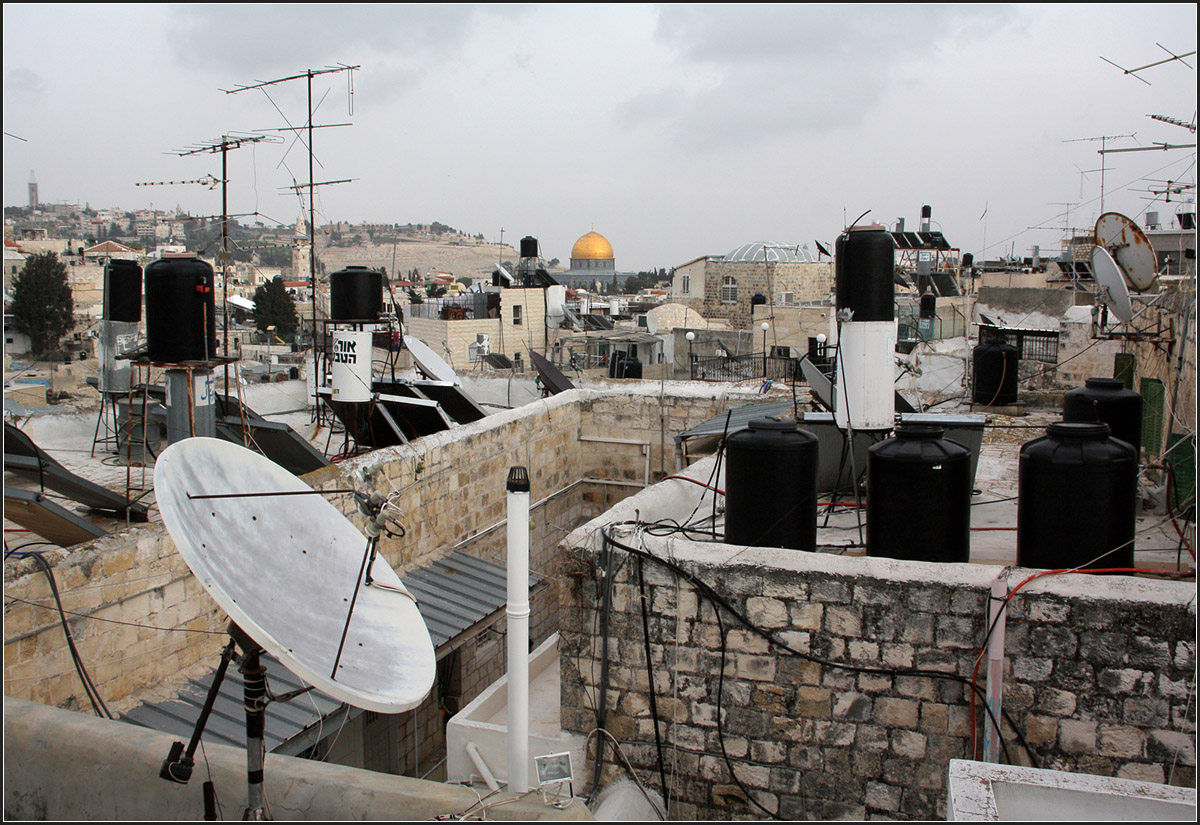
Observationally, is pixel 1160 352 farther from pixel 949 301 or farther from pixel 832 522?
pixel 949 301

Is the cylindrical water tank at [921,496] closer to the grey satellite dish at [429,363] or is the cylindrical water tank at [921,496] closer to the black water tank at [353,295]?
the black water tank at [353,295]

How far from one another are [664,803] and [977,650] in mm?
2185

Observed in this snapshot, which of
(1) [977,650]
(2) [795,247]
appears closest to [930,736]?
(1) [977,650]

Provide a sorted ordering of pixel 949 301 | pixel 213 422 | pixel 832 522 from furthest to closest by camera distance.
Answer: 1. pixel 949 301
2. pixel 213 422
3. pixel 832 522

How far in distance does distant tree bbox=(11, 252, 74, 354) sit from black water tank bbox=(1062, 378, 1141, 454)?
5647 centimetres

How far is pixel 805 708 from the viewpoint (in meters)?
5.70

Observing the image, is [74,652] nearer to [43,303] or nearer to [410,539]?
[410,539]

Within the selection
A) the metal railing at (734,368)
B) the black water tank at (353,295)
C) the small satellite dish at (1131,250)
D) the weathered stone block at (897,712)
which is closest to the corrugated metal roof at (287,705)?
the weathered stone block at (897,712)

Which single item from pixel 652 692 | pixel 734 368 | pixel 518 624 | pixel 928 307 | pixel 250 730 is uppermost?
pixel 928 307

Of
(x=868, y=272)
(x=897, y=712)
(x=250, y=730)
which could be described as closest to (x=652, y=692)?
(x=897, y=712)

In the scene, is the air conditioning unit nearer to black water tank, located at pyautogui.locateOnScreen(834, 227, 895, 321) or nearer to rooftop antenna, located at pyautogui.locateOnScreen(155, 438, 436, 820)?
black water tank, located at pyautogui.locateOnScreen(834, 227, 895, 321)

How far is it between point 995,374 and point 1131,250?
3.57 meters

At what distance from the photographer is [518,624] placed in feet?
15.2

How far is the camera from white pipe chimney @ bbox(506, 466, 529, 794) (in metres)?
4.41
